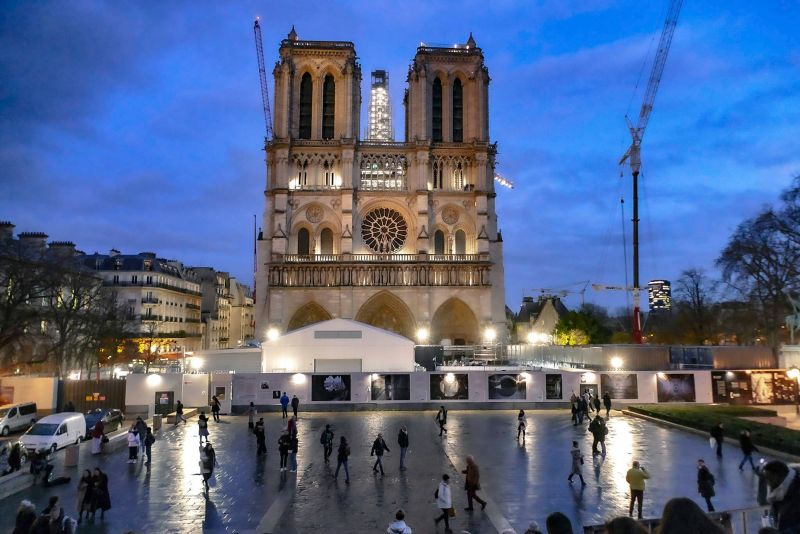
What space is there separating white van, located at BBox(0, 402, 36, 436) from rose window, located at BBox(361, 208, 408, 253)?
3101cm

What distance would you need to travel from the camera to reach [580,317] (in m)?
51.7

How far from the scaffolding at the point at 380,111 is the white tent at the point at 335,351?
56.8m

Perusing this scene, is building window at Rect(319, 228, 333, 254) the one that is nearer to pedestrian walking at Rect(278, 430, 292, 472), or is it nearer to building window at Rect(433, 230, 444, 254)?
building window at Rect(433, 230, 444, 254)

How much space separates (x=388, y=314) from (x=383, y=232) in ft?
24.7

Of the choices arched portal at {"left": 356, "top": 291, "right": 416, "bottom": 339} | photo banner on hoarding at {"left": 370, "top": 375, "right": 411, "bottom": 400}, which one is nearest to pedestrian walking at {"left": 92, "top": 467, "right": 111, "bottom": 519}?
photo banner on hoarding at {"left": 370, "top": 375, "right": 411, "bottom": 400}

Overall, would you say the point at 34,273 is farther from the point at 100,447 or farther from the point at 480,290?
the point at 480,290

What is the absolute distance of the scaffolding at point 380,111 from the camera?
83.6 meters

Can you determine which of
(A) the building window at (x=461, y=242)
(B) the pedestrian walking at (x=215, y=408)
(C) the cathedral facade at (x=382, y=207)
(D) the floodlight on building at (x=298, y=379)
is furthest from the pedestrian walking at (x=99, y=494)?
(A) the building window at (x=461, y=242)

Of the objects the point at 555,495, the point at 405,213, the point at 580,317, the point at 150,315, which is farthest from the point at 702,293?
the point at 150,315

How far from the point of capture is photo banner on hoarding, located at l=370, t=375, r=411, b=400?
26344mm

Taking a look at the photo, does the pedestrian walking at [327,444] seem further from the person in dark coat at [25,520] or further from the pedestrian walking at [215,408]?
the pedestrian walking at [215,408]

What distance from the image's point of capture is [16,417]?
2420cm

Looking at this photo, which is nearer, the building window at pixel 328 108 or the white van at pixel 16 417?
the white van at pixel 16 417

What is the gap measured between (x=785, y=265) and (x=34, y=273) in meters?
37.2
